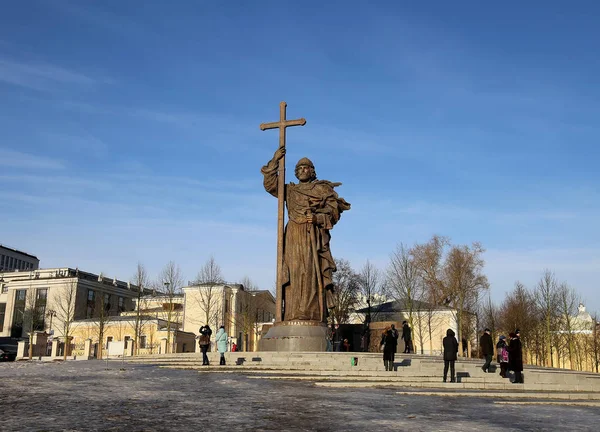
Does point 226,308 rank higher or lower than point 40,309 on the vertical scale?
higher

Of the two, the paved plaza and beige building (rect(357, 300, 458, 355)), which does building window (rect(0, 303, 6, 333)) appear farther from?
the paved plaza

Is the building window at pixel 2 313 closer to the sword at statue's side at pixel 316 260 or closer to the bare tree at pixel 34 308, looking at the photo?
the bare tree at pixel 34 308

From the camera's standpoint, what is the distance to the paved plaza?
7.64 m

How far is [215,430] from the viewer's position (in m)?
7.12

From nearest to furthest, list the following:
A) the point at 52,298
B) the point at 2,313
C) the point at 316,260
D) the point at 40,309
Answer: the point at 316,260, the point at 40,309, the point at 52,298, the point at 2,313

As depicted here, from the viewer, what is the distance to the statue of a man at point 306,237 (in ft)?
74.6

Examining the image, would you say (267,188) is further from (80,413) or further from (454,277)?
(454,277)

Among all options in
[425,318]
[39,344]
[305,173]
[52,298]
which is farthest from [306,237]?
[52,298]

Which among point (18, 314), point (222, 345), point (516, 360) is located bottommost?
point (516, 360)

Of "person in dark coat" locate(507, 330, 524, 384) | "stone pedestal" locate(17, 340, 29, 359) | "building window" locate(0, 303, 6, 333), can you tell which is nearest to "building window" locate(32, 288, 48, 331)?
"building window" locate(0, 303, 6, 333)

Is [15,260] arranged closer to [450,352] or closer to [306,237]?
[306,237]

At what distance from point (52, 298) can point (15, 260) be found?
141 feet

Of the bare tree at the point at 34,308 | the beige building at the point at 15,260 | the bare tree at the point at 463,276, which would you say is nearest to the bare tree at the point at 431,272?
the bare tree at the point at 463,276

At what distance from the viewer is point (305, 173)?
24062 millimetres
